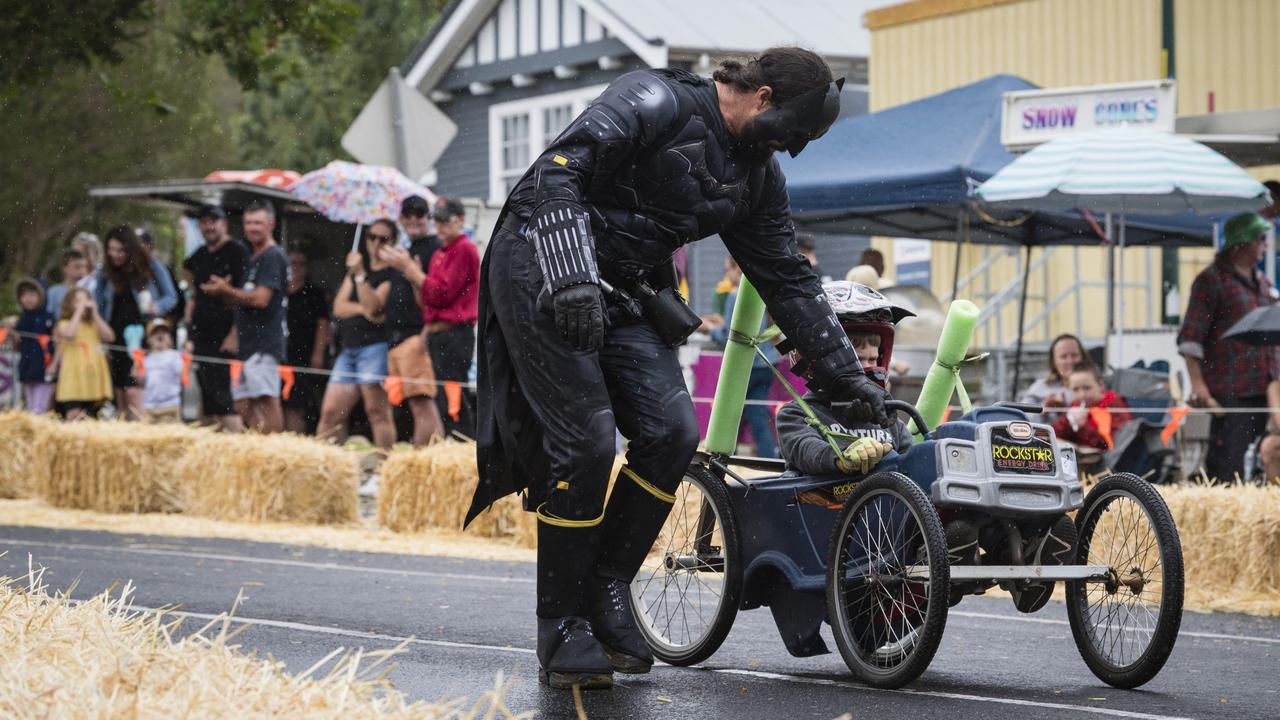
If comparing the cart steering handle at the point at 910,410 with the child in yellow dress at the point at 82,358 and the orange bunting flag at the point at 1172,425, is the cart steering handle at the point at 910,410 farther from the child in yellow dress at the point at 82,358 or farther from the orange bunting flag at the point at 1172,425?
the child in yellow dress at the point at 82,358

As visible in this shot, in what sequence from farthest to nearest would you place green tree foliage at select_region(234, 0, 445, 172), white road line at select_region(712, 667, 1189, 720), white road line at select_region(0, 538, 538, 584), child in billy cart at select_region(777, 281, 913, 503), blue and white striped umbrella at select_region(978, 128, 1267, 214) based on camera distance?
green tree foliage at select_region(234, 0, 445, 172) < blue and white striped umbrella at select_region(978, 128, 1267, 214) < white road line at select_region(0, 538, 538, 584) < child in billy cart at select_region(777, 281, 913, 503) < white road line at select_region(712, 667, 1189, 720)

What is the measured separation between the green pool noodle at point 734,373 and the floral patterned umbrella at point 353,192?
33.2 feet

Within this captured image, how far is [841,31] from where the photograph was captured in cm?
3072

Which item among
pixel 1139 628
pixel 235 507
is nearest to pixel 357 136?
pixel 235 507

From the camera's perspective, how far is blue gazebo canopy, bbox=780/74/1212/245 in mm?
14078

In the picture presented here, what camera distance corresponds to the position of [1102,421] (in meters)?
11.4

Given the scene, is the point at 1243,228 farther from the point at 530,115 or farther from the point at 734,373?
the point at 530,115


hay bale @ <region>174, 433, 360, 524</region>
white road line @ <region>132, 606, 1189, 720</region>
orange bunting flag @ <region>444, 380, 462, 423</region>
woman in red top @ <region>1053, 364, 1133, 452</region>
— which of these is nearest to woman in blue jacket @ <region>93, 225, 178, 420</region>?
hay bale @ <region>174, 433, 360, 524</region>

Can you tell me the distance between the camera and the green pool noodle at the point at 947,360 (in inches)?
249

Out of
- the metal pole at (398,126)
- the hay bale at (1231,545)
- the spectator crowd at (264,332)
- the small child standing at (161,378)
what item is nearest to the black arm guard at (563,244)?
the hay bale at (1231,545)

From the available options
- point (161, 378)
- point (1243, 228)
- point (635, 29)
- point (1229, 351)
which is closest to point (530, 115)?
point (635, 29)

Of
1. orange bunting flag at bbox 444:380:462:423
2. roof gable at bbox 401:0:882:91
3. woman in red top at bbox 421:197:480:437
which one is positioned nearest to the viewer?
woman in red top at bbox 421:197:480:437

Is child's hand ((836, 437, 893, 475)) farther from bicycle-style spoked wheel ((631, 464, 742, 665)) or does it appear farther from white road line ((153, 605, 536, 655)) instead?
white road line ((153, 605, 536, 655))

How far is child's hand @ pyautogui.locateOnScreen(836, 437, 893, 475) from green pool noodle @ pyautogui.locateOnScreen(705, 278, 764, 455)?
2.24ft
